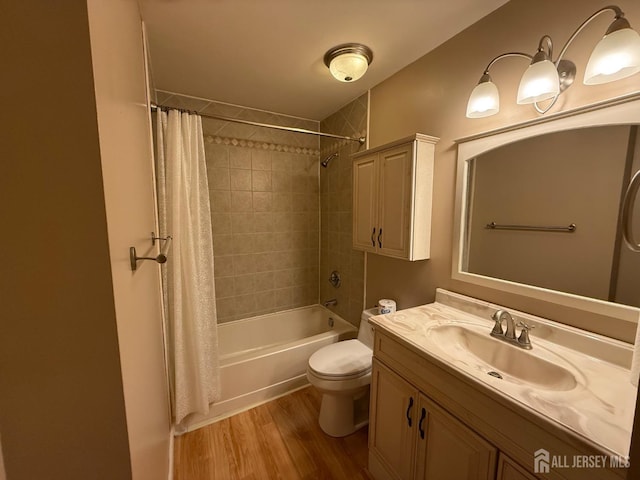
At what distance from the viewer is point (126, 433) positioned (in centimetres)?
52

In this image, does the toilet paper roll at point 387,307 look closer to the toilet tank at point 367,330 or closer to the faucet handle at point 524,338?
the toilet tank at point 367,330

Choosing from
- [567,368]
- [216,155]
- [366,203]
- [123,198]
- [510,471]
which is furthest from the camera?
[216,155]

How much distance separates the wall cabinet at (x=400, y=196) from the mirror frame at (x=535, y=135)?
170 millimetres

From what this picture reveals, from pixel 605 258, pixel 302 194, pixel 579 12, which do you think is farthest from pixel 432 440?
pixel 302 194

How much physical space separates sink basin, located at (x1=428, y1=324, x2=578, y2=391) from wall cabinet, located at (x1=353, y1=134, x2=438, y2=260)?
474mm

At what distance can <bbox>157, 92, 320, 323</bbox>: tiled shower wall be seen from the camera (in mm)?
2285

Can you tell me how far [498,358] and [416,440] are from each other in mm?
492

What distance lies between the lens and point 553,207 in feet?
3.59

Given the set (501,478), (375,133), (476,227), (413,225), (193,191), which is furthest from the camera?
(375,133)

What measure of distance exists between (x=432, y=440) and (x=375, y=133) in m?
1.90

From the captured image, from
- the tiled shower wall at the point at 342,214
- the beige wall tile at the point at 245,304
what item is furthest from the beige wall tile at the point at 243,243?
the tiled shower wall at the point at 342,214

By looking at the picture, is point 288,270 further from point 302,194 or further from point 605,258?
point 605,258

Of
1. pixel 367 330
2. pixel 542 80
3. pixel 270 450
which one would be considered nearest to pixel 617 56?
pixel 542 80

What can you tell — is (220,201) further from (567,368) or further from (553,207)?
(567,368)
